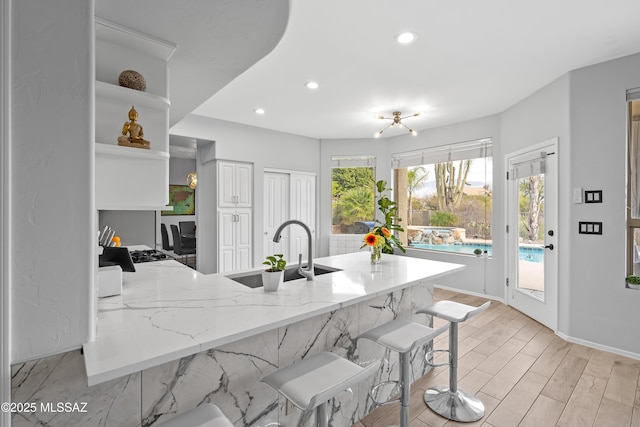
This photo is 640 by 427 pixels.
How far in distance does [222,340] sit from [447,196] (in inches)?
188

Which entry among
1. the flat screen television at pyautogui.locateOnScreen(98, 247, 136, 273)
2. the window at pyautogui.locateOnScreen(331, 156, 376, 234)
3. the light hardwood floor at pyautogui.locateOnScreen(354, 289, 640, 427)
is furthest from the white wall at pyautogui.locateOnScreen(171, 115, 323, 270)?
the light hardwood floor at pyautogui.locateOnScreen(354, 289, 640, 427)

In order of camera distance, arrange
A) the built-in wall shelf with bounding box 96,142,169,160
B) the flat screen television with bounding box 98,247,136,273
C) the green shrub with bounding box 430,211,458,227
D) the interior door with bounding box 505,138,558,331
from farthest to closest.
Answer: the green shrub with bounding box 430,211,458,227, the interior door with bounding box 505,138,558,331, the flat screen television with bounding box 98,247,136,273, the built-in wall shelf with bounding box 96,142,169,160

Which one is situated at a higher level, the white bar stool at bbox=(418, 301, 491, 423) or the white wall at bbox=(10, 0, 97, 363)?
the white wall at bbox=(10, 0, 97, 363)

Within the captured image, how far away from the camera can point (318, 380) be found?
1.25 m

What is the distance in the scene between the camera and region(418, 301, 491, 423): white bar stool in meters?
1.96

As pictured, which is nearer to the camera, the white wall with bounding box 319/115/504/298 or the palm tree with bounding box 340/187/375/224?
the white wall with bounding box 319/115/504/298

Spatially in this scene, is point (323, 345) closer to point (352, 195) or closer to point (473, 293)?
point (473, 293)

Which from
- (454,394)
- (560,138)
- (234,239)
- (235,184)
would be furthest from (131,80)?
(560,138)

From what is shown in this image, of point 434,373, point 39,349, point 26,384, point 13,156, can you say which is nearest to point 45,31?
point 13,156

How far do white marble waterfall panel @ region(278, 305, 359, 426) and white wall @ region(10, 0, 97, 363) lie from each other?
0.85 m

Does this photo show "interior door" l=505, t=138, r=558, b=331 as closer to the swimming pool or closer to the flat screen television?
the swimming pool

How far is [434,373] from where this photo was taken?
2.48 meters

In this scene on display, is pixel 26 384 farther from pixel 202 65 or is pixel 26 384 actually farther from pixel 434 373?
pixel 434 373

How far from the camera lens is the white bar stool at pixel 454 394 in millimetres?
1960
